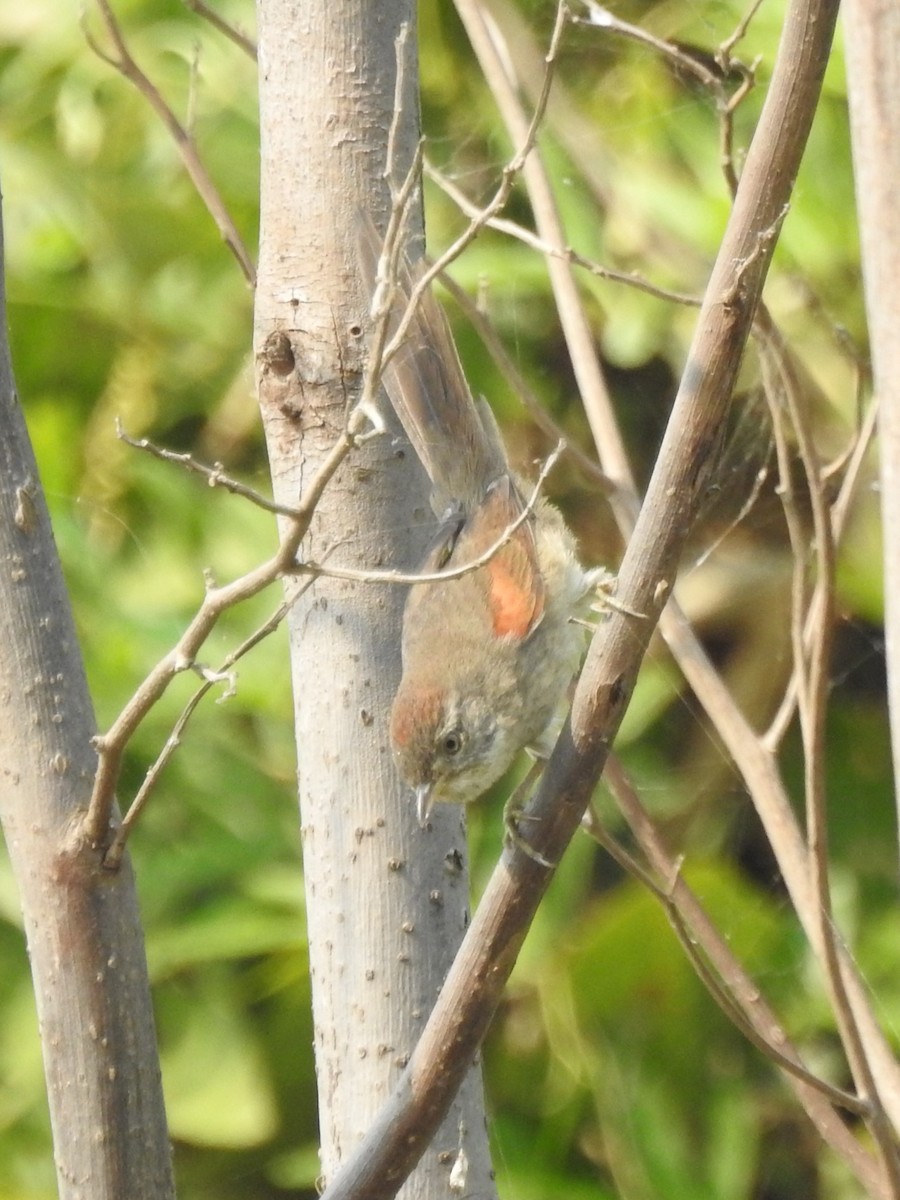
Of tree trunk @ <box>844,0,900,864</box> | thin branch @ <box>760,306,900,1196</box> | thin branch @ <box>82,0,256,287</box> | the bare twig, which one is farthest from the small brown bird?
tree trunk @ <box>844,0,900,864</box>

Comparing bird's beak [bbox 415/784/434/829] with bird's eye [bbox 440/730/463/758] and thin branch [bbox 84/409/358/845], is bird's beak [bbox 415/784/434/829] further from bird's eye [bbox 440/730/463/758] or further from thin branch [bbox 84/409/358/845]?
thin branch [bbox 84/409/358/845]

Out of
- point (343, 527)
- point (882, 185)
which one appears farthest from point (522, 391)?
point (882, 185)

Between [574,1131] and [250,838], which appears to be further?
[250,838]

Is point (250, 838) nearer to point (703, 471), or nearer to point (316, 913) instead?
point (316, 913)

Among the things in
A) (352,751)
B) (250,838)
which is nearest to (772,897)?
(250,838)

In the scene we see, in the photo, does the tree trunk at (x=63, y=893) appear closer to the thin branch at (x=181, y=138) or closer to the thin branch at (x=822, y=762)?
the thin branch at (x=181, y=138)

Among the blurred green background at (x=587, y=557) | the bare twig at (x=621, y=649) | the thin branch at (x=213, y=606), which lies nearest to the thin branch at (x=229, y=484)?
the thin branch at (x=213, y=606)

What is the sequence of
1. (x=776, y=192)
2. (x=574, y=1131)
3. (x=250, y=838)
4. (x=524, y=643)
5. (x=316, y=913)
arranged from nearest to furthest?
1. (x=776, y=192)
2. (x=316, y=913)
3. (x=524, y=643)
4. (x=574, y=1131)
5. (x=250, y=838)
